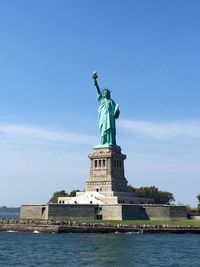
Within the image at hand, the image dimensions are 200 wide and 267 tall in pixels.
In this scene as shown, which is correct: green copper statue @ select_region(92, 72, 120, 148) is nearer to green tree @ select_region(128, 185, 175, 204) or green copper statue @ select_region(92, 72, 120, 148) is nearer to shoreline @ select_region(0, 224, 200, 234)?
green tree @ select_region(128, 185, 175, 204)

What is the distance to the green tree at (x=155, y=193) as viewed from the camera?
113125 millimetres

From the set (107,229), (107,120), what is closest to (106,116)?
(107,120)

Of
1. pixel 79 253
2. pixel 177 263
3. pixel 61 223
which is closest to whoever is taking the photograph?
pixel 177 263

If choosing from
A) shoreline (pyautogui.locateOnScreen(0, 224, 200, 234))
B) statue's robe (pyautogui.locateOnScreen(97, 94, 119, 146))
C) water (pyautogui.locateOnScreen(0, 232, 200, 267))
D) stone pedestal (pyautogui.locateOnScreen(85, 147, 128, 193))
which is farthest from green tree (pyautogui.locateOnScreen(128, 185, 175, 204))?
water (pyautogui.locateOnScreen(0, 232, 200, 267))

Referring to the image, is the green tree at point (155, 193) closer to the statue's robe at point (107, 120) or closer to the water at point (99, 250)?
the statue's robe at point (107, 120)

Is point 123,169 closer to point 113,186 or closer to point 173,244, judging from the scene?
point 113,186

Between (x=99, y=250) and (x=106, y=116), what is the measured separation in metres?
47.7

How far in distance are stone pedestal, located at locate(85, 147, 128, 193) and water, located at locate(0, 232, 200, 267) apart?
2478cm

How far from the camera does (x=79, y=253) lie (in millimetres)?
46656

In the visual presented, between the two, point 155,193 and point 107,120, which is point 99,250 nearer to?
point 107,120

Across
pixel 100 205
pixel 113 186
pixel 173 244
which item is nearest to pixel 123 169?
pixel 113 186

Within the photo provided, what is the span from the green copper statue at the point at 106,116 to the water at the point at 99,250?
3098 centimetres

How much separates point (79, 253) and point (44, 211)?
35.9 metres

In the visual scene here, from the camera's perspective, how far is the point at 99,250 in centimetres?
4875
